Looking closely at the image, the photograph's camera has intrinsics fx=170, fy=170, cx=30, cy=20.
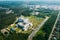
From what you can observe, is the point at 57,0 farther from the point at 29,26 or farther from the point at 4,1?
the point at 29,26

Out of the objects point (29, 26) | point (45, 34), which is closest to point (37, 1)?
point (29, 26)

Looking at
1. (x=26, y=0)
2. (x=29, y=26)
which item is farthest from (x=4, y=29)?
(x=26, y=0)

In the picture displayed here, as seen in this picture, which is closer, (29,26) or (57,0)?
(29,26)

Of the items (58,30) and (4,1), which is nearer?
(58,30)

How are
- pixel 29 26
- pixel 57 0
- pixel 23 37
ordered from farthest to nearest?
pixel 57 0 → pixel 29 26 → pixel 23 37

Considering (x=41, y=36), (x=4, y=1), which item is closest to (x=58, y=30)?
(x=41, y=36)

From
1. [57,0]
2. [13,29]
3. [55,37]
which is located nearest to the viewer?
[55,37]

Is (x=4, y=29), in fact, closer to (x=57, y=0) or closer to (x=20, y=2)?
(x=20, y=2)

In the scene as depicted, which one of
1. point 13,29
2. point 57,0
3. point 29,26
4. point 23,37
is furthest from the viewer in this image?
point 57,0

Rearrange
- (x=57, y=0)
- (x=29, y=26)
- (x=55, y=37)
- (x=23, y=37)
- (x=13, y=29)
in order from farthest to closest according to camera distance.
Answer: (x=57, y=0) < (x=29, y=26) < (x=13, y=29) < (x=55, y=37) < (x=23, y=37)
